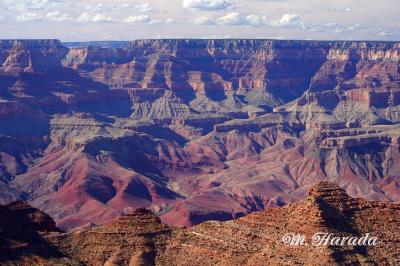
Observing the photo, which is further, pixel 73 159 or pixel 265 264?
pixel 73 159

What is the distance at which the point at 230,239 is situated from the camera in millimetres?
64812

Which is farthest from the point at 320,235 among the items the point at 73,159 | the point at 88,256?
the point at 73,159

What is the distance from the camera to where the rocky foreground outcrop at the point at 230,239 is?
186 feet

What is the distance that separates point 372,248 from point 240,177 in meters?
128

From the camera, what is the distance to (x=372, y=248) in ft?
194

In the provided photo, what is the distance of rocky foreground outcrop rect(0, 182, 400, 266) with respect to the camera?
56.8m

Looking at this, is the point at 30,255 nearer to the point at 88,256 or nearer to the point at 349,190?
the point at 88,256
